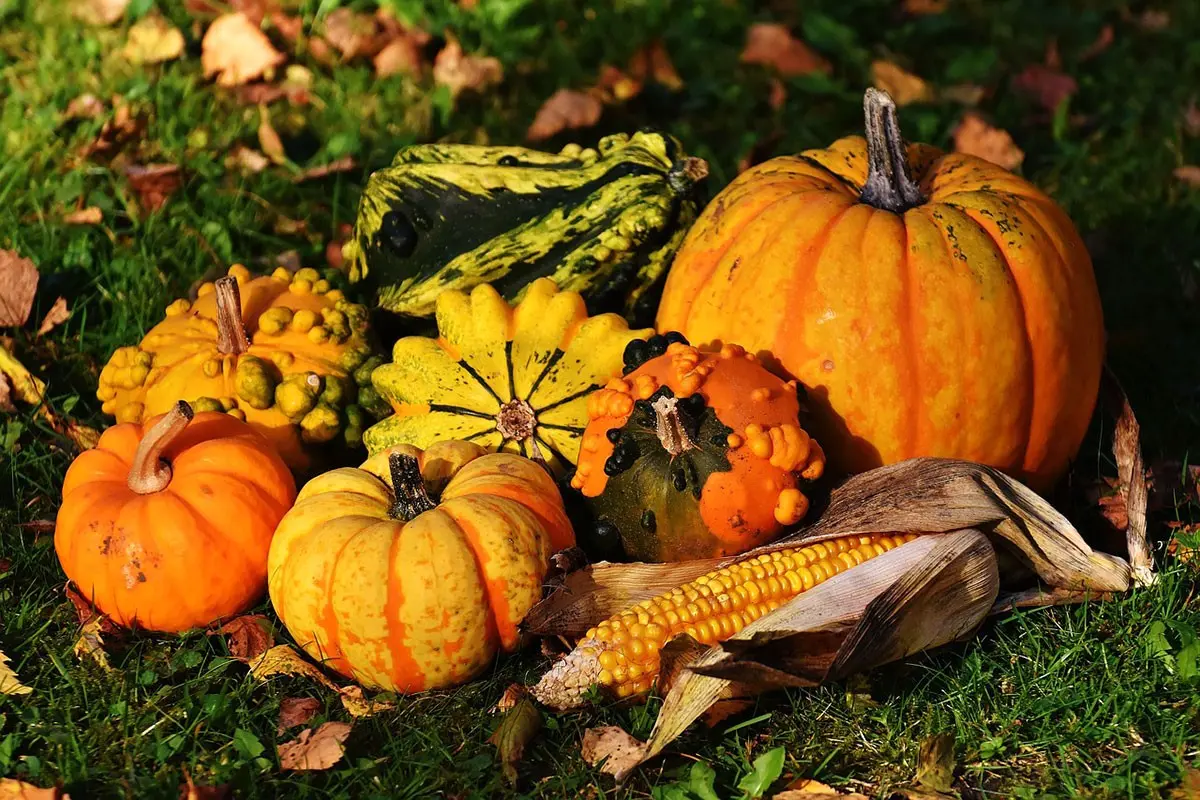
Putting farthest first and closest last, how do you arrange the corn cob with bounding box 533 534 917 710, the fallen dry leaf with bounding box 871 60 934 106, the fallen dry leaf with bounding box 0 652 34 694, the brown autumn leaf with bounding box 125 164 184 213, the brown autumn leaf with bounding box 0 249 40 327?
the fallen dry leaf with bounding box 871 60 934 106, the brown autumn leaf with bounding box 125 164 184 213, the brown autumn leaf with bounding box 0 249 40 327, the fallen dry leaf with bounding box 0 652 34 694, the corn cob with bounding box 533 534 917 710

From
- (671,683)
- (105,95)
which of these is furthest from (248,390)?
(105,95)

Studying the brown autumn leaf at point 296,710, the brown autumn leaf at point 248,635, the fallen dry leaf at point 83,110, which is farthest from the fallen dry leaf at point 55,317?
the brown autumn leaf at point 296,710

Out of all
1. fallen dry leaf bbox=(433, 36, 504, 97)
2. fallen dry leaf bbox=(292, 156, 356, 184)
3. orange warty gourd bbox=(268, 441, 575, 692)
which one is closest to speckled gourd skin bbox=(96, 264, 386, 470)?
orange warty gourd bbox=(268, 441, 575, 692)

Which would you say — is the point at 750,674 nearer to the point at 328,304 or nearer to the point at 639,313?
the point at 639,313

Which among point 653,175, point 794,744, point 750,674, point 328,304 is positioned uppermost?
point 653,175

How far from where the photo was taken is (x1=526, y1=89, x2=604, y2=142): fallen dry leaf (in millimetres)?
5852

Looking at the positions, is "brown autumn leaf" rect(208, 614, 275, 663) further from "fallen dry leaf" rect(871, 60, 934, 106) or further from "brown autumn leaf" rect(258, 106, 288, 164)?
"fallen dry leaf" rect(871, 60, 934, 106)

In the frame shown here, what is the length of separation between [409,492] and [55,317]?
6.90ft

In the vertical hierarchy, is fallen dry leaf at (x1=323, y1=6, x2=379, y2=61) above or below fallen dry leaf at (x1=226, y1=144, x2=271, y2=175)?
above

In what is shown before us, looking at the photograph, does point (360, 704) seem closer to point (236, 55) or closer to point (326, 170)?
point (326, 170)

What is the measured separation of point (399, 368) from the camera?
4.04 m

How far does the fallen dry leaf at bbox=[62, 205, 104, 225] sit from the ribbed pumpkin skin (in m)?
2.65

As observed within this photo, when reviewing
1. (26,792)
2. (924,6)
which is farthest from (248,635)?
(924,6)

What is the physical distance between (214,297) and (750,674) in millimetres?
2266
